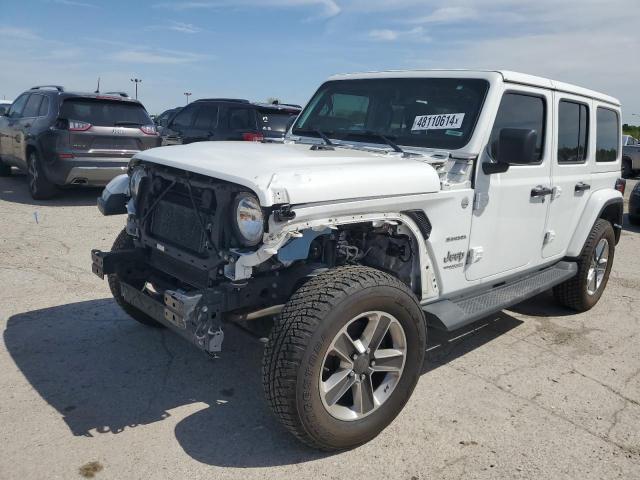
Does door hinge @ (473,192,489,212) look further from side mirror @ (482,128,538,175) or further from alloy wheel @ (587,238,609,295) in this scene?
alloy wheel @ (587,238,609,295)

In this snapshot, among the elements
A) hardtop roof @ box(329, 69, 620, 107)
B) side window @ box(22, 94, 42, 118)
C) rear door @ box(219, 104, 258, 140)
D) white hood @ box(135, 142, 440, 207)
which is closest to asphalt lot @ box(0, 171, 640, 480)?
white hood @ box(135, 142, 440, 207)

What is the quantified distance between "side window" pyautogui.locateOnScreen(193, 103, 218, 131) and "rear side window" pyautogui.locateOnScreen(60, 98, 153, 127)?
5.04ft

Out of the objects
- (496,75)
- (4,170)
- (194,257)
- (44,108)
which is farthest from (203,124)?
(194,257)

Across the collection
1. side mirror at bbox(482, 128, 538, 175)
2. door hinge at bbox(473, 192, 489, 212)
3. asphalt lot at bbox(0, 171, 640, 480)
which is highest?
side mirror at bbox(482, 128, 538, 175)

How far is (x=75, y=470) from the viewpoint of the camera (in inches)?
109

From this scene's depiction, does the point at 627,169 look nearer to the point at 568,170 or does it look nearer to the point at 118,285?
the point at 568,170

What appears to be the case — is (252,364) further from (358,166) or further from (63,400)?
(358,166)

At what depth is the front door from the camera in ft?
12.4

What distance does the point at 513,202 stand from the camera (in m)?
4.03

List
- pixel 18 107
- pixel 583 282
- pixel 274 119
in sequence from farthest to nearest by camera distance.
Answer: pixel 274 119, pixel 18 107, pixel 583 282

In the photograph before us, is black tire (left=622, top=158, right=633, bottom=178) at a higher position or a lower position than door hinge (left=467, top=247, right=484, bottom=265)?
higher

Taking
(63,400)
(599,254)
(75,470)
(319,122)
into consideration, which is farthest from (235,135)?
(75,470)

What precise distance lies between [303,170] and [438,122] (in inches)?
55.2

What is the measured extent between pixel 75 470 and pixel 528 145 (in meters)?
3.05
